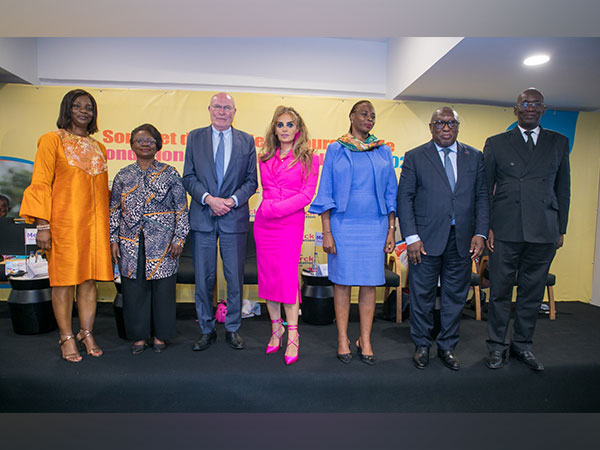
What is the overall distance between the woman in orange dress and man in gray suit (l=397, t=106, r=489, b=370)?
2.12 meters

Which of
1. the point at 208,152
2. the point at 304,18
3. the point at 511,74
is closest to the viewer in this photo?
the point at 304,18

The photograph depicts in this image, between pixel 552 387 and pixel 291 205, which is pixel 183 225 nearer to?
pixel 291 205

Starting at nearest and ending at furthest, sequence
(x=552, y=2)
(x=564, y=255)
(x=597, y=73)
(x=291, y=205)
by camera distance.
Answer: (x=552, y=2)
(x=291, y=205)
(x=597, y=73)
(x=564, y=255)

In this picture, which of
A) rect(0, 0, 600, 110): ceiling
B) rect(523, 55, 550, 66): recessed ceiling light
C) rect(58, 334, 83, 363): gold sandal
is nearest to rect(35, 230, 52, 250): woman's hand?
rect(58, 334, 83, 363): gold sandal

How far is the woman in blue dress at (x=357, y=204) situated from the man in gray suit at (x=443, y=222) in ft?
0.61

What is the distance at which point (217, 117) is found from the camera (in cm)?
267

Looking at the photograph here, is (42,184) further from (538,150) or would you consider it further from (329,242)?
(538,150)

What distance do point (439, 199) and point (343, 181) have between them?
655mm

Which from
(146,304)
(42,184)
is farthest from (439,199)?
(42,184)

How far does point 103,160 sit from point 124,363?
1.41 m

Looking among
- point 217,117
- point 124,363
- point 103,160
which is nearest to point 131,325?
point 124,363

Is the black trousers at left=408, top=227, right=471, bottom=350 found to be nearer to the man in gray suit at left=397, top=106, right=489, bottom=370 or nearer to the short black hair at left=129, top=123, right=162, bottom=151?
the man in gray suit at left=397, top=106, right=489, bottom=370

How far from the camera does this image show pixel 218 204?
2588 millimetres

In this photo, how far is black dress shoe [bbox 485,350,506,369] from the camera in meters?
2.56
